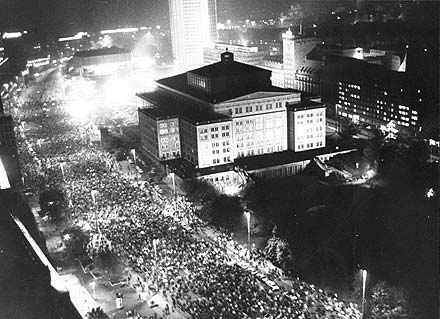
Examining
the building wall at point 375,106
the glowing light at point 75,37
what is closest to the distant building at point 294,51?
the building wall at point 375,106

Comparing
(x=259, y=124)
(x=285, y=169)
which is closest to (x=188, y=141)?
(x=259, y=124)

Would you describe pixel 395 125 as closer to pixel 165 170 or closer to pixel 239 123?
pixel 239 123

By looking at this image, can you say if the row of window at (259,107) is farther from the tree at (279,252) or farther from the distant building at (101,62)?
the distant building at (101,62)

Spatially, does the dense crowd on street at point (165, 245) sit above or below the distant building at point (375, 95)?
below

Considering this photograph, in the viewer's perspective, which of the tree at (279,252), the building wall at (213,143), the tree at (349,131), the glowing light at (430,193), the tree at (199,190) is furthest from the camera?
the tree at (349,131)

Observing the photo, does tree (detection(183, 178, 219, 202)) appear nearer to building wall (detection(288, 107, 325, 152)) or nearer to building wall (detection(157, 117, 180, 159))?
building wall (detection(157, 117, 180, 159))

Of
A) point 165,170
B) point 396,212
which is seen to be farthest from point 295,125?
point 396,212

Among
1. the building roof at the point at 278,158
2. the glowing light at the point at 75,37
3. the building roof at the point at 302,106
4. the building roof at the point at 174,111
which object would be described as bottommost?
the building roof at the point at 278,158
